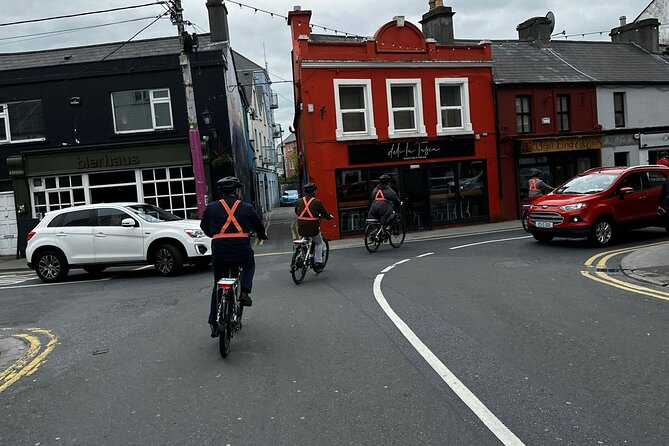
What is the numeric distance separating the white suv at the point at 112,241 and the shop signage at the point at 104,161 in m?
7.37

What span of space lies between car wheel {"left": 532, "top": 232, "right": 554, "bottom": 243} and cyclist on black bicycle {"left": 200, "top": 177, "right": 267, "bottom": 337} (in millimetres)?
9274

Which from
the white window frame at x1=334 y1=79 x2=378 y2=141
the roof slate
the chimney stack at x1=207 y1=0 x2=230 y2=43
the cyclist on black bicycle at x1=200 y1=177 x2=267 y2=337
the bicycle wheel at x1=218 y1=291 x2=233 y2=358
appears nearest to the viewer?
the bicycle wheel at x1=218 y1=291 x2=233 y2=358

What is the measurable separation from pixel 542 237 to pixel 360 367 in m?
10.1

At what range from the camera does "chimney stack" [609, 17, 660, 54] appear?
27.9 metres

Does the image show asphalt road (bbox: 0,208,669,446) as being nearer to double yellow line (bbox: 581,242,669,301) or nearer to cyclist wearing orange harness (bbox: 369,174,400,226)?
double yellow line (bbox: 581,242,669,301)

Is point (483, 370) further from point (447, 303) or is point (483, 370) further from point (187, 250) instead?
point (187, 250)

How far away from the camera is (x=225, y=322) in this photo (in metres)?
5.58

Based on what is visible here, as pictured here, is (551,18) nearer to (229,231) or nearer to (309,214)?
(309,214)

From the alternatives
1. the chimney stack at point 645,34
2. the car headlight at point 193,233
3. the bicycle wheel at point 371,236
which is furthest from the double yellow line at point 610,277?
the chimney stack at point 645,34

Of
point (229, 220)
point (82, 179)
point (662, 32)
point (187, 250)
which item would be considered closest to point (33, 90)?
point (82, 179)

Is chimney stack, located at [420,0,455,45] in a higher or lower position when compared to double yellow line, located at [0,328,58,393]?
higher

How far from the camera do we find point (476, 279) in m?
9.50

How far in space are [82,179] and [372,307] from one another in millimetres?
16248

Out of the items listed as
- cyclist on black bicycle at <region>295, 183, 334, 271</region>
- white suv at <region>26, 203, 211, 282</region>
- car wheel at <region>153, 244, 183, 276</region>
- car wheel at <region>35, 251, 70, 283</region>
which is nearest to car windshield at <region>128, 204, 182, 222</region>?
white suv at <region>26, 203, 211, 282</region>
